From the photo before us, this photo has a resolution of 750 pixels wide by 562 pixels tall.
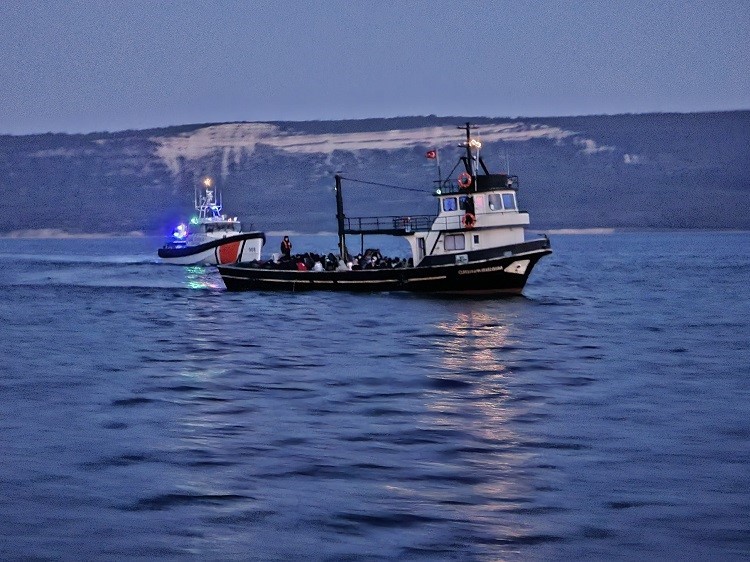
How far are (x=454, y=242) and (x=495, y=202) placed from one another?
259 centimetres

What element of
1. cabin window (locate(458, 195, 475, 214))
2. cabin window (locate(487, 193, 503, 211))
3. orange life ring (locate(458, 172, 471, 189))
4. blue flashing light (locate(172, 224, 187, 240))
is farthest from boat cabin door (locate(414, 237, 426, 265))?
blue flashing light (locate(172, 224, 187, 240))

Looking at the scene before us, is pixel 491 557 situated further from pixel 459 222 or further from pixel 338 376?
pixel 459 222

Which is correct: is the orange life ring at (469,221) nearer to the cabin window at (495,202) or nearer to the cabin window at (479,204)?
the cabin window at (479,204)

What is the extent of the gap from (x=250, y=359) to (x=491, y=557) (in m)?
20.9

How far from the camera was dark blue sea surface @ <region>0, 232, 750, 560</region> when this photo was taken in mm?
14812

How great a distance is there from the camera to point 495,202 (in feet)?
170

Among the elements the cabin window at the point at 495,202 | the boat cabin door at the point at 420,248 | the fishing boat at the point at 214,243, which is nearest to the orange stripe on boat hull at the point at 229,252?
the fishing boat at the point at 214,243

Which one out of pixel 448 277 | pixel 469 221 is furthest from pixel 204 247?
pixel 469 221

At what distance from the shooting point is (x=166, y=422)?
22.7 m

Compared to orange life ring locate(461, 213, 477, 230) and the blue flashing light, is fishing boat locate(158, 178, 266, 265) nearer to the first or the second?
the blue flashing light

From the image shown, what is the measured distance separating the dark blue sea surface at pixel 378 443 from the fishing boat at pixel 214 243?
147 ft

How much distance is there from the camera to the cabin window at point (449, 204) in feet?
171

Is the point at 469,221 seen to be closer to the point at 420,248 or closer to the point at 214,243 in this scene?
the point at 420,248

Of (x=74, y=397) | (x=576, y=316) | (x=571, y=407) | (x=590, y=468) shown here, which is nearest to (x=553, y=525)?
(x=590, y=468)
